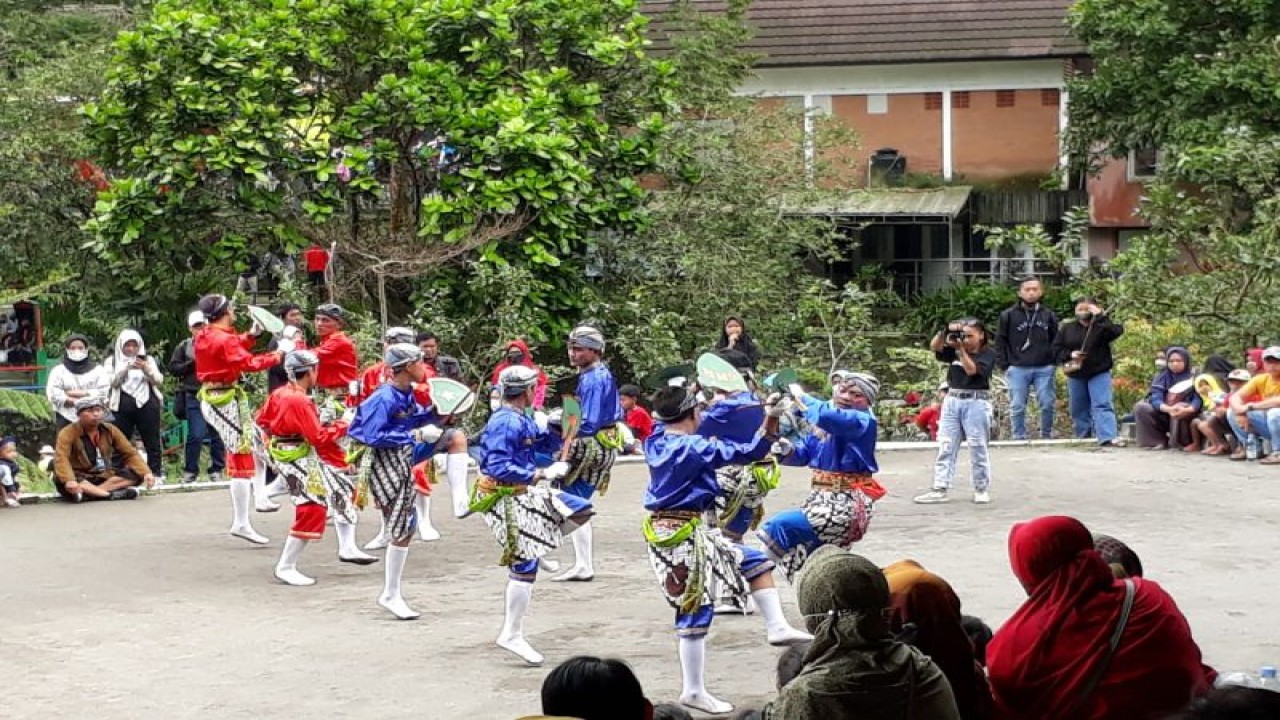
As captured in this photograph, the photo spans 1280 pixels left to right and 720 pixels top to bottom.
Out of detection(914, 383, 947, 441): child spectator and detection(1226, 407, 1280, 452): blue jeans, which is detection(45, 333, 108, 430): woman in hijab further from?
detection(1226, 407, 1280, 452): blue jeans

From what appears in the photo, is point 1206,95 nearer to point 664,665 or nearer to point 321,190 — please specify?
point 321,190

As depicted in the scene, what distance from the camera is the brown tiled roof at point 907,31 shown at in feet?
106

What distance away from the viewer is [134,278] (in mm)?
22062

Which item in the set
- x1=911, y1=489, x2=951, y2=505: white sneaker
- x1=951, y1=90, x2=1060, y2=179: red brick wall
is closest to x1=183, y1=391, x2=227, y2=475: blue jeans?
x1=911, y1=489, x2=951, y2=505: white sneaker

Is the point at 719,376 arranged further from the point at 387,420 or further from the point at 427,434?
the point at 387,420

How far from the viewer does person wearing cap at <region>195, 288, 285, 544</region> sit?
14047 millimetres

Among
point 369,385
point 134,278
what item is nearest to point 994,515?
point 369,385

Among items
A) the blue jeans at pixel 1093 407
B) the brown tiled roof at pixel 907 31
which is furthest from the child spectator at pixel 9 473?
the brown tiled roof at pixel 907 31

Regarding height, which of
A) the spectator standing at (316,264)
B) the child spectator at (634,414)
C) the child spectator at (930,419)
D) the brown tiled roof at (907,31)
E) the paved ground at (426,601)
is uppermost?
the brown tiled roof at (907,31)

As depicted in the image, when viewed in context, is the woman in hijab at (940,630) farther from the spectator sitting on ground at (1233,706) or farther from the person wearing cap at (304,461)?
the person wearing cap at (304,461)

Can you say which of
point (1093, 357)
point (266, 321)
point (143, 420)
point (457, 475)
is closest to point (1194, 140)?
point (1093, 357)

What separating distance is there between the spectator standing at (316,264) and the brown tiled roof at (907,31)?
11.6 m

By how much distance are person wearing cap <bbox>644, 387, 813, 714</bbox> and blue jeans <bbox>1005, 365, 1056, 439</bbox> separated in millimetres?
9653

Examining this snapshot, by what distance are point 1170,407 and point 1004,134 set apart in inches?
614
